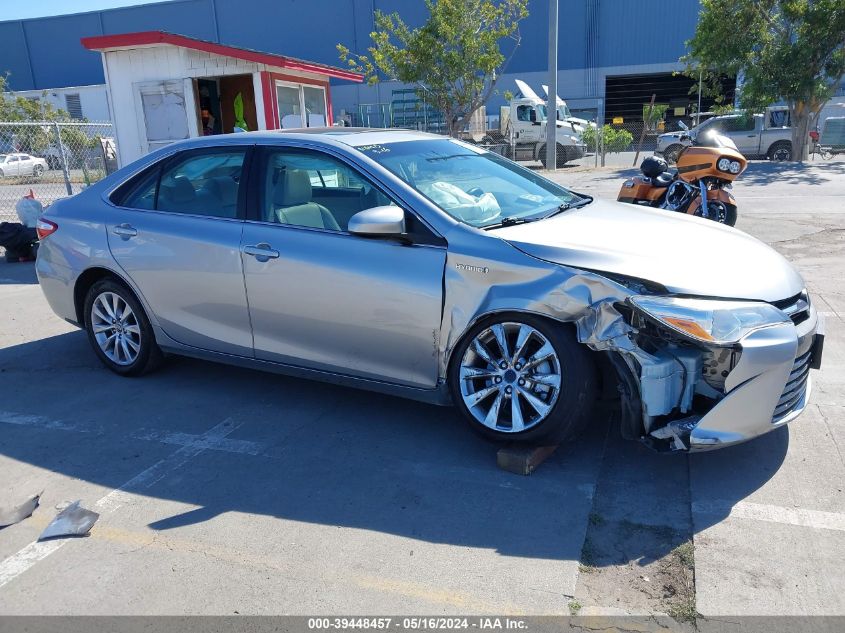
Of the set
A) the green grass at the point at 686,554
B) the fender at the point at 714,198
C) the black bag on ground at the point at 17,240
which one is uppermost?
the fender at the point at 714,198

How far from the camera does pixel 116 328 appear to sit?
528 centimetres

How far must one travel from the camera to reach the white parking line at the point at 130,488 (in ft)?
10.4

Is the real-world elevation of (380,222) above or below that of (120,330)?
above

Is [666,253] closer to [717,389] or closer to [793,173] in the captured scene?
[717,389]

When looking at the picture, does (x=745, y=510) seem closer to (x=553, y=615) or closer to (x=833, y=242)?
(x=553, y=615)

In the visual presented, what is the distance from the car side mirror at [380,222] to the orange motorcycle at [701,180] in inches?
188

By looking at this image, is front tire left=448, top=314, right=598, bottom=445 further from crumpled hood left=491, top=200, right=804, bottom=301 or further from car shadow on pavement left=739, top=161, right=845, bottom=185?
car shadow on pavement left=739, top=161, right=845, bottom=185

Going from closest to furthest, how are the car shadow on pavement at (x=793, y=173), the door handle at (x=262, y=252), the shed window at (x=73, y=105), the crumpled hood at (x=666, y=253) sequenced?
the crumpled hood at (x=666, y=253)
the door handle at (x=262, y=252)
the car shadow on pavement at (x=793, y=173)
the shed window at (x=73, y=105)

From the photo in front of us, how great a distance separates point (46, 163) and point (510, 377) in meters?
17.1

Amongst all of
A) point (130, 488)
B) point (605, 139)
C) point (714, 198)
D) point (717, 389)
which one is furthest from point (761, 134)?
point (130, 488)

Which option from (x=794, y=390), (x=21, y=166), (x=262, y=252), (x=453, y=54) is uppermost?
(x=453, y=54)

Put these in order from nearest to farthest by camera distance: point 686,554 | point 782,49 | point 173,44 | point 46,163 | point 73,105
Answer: point 686,554 → point 173,44 → point 46,163 → point 782,49 → point 73,105

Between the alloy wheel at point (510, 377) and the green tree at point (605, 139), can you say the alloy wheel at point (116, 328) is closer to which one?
the alloy wheel at point (510, 377)

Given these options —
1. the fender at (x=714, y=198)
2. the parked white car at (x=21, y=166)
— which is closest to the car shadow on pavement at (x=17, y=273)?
the fender at (x=714, y=198)
